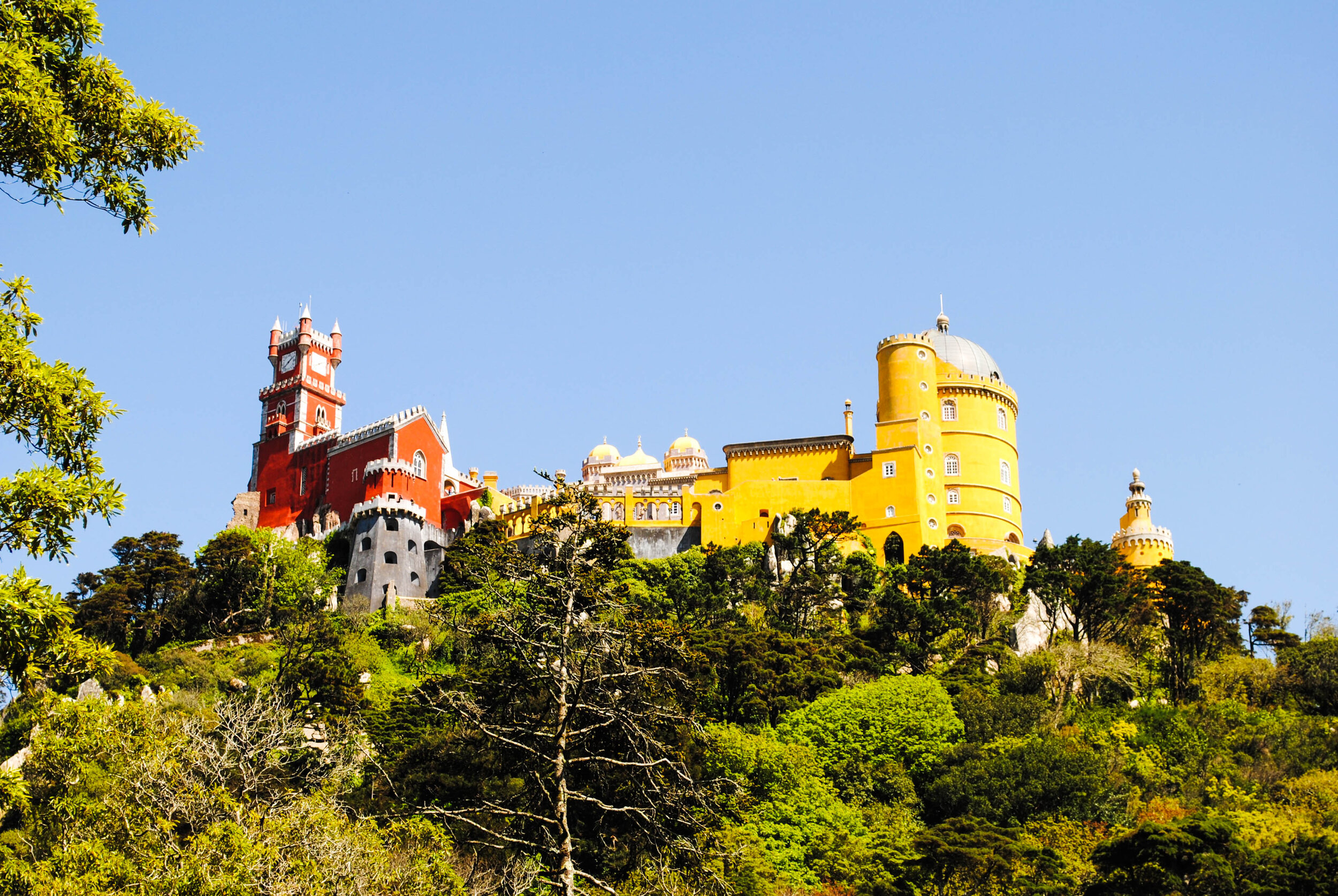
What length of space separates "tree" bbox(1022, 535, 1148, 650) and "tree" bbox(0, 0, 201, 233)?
39565mm

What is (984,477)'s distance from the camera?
194 feet

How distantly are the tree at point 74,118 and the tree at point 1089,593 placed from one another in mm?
39565

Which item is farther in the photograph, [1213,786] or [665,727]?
[1213,786]

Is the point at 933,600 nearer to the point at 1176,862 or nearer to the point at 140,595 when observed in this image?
the point at 1176,862

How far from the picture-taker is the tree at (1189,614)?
4538 centimetres

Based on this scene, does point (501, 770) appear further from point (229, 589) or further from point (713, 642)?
point (229, 589)

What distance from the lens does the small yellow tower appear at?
A: 191ft

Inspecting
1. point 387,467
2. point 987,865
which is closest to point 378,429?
point 387,467

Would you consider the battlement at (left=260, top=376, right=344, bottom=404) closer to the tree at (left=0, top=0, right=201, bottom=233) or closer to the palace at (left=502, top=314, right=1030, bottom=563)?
the palace at (left=502, top=314, right=1030, bottom=563)

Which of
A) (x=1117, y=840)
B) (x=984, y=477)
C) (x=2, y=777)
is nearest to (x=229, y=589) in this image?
(x=984, y=477)

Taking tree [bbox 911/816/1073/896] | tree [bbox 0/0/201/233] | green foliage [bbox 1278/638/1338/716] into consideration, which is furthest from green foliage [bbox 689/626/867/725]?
tree [bbox 0/0/201/233]

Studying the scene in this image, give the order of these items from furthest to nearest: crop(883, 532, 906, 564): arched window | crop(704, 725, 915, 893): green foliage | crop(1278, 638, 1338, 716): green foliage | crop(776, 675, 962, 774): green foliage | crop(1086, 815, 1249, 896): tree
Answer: crop(883, 532, 906, 564): arched window → crop(1278, 638, 1338, 716): green foliage → crop(776, 675, 962, 774): green foliage → crop(704, 725, 915, 893): green foliage → crop(1086, 815, 1249, 896): tree

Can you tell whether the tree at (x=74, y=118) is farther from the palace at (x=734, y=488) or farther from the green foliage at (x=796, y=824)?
the palace at (x=734, y=488)

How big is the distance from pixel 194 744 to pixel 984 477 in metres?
40.5
